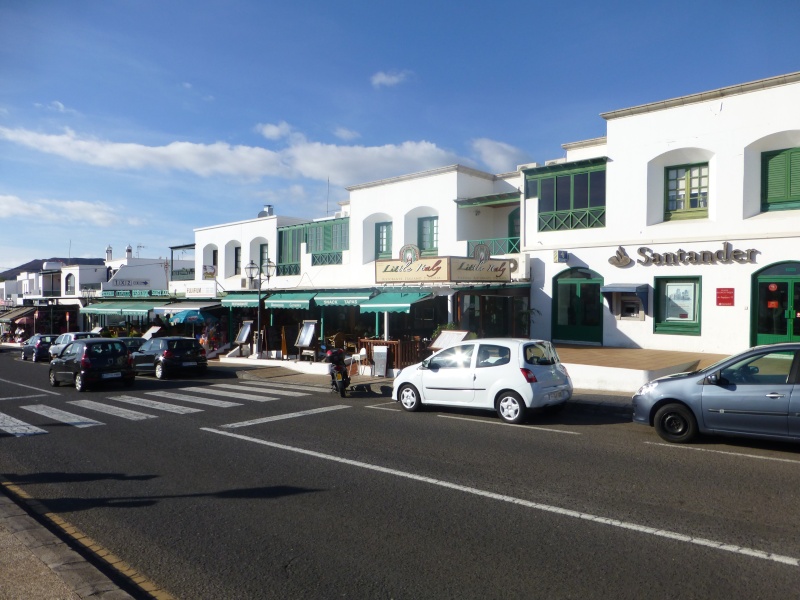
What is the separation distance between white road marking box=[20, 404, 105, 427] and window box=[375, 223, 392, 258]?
15.7 meters

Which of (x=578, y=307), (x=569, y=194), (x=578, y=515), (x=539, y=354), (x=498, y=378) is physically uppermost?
(x=569, y=194)

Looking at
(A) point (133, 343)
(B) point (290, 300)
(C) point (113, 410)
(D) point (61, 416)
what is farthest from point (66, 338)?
(D) point (61, 416)

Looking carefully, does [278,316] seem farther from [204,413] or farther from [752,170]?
[752,170]

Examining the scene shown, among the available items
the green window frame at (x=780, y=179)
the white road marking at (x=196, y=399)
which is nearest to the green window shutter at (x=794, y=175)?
the green window frame at (x=780, y=179)

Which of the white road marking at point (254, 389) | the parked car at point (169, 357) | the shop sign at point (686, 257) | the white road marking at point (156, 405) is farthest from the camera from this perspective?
the parked car at point (169, 357)

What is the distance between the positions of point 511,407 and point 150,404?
8813 millimetres

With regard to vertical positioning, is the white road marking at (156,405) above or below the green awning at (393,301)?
below

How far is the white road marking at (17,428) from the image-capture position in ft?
36.0

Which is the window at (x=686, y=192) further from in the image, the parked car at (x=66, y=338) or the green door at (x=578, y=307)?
the parked car at (x=66, y=338)

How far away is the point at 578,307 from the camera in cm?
2033

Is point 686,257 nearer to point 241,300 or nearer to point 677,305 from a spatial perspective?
point 677,305

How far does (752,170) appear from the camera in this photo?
16812mm

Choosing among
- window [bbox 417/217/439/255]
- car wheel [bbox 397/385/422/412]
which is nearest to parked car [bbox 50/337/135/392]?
car wheel [bbox 397/385/422/412]

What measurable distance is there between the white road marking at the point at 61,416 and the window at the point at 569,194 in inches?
606
